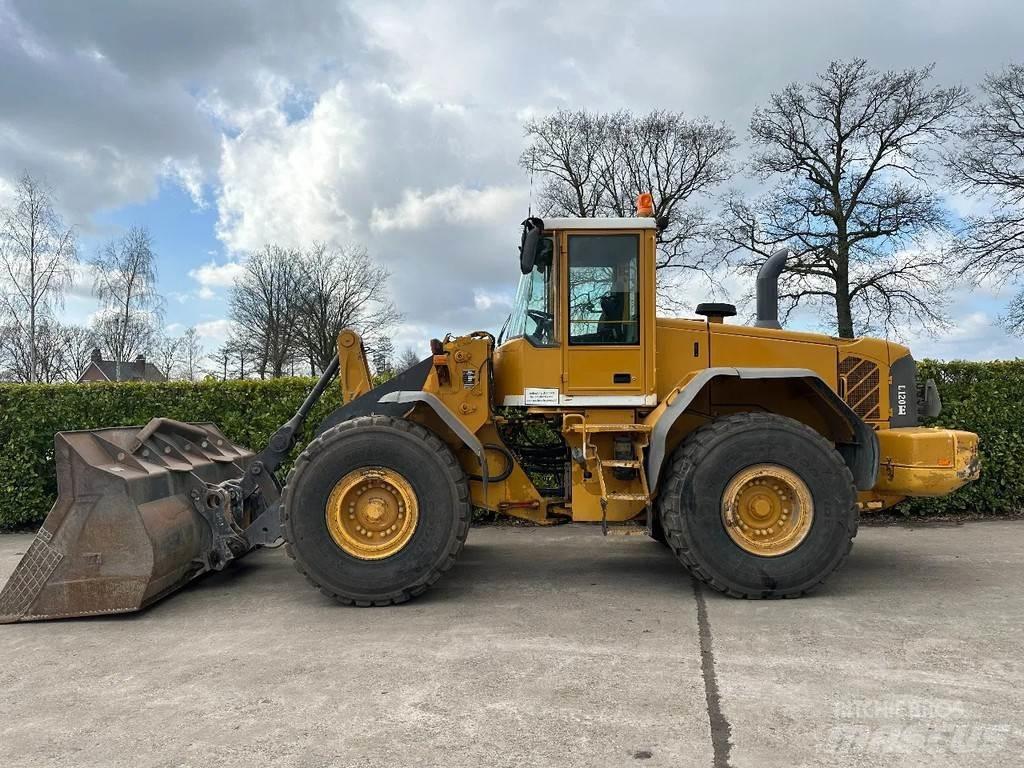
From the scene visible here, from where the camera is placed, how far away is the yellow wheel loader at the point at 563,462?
480cm

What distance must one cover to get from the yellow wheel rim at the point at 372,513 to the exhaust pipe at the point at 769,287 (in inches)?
131

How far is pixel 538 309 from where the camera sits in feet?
17.6

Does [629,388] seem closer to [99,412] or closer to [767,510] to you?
[767,510]

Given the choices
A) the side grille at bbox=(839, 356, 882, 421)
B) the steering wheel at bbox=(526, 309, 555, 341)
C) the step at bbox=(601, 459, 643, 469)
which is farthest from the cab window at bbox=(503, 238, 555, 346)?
the side grille at bbox=(839, 356, 882, 421)

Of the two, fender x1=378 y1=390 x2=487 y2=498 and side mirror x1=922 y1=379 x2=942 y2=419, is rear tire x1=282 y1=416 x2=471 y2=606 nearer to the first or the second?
fender x1=378 y1=390 x2=487 y2=498

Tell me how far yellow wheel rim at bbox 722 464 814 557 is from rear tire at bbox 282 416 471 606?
5.97ft

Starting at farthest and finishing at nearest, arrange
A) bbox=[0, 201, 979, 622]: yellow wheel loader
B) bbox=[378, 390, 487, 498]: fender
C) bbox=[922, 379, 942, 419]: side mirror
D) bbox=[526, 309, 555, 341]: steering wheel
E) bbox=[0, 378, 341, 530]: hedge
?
1. bbox=[0, 378, 341, 530]: hedge
2. bbox=[922, 379, 942, 419]: side mirror
3. bbox=[526, 309, 555, 341]: steering wheel
4. bbox=[378, 390, 487, 498]: fender
5. bbox=[0, 201, 979, 622]: yellow wheel loader

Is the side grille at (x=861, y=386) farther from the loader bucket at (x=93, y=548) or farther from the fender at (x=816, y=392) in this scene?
the loader bucket at (x=93, y=548)

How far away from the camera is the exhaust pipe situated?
6150mm

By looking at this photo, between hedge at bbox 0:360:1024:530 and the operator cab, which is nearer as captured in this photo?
the operator cab

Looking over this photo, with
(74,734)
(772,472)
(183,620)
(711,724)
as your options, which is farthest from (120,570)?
(772,472)

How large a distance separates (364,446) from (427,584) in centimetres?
103

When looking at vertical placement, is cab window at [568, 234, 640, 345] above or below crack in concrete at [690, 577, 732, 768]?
above

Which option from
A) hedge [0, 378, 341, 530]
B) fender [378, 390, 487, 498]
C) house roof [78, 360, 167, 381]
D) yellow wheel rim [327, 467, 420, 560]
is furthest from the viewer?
house roof [78, 360, 167, 381]
